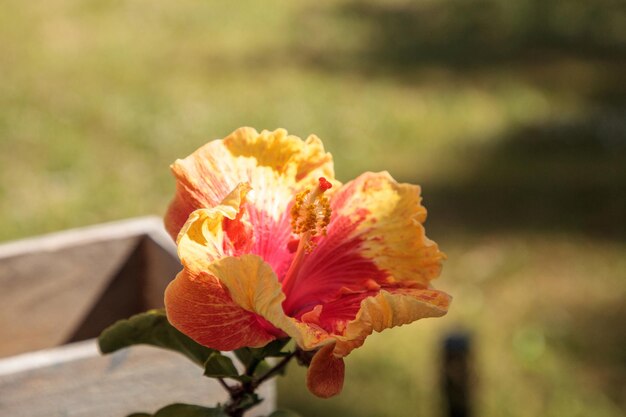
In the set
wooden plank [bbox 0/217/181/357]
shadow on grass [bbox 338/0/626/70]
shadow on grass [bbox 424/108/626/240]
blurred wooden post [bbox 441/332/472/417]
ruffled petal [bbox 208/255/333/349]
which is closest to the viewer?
ruffled petal [bbox 208/255/333/349]

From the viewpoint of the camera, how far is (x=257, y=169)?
0.84 metres

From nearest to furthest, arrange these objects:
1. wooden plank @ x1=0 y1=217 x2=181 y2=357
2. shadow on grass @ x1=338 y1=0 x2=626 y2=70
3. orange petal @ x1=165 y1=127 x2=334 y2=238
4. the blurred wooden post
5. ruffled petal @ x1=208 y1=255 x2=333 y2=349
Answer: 1. ruffled petal @ x1=208 y1=255 x2=333 y2=349
2. orange petal @ x1=165 y1=127 x2=334 y2=238
3. wooden plank @ x1=0 y1=217 x2=181 y2=357
4. the blurred wooden post
5. shadow on grass @ x1=338 y1=0 x2=626 y2=70

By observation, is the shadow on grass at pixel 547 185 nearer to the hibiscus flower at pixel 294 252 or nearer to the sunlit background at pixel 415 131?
the sunlit background at pixel 415 131

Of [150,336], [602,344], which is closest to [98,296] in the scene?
[150,336]

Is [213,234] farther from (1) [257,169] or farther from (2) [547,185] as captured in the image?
(2) [547,185]

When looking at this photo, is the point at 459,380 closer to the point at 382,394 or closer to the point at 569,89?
the point at 382,394

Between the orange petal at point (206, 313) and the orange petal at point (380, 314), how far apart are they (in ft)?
0.24

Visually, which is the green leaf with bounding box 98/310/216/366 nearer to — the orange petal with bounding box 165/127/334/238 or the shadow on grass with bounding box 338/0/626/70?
the orange petal with bounding box 165/127/334/238

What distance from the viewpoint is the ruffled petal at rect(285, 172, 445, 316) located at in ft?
2.67

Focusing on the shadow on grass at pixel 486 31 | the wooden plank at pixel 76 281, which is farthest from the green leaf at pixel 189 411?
the shadow on grass at pixel 486 31

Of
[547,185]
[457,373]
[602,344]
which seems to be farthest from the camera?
[547,185]

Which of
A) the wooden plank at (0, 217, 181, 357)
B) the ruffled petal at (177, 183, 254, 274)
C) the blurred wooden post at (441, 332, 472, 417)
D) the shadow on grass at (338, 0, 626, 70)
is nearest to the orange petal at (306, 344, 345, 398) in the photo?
the ruffled petal at (177, 183, 254, 274)

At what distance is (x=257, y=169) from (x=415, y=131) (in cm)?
290

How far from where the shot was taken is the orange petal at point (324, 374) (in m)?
0.71
